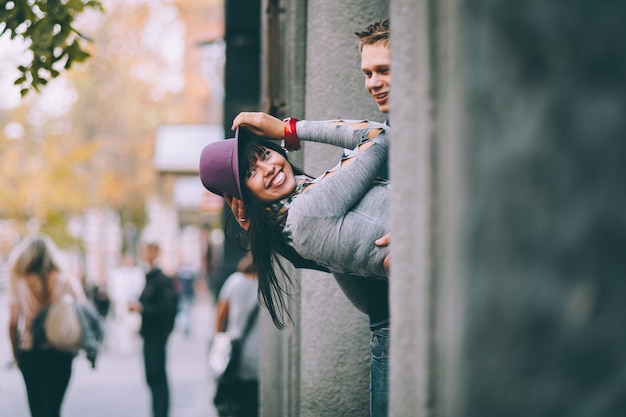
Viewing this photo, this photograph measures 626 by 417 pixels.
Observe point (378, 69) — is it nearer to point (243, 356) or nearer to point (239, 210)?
point (239, 210)

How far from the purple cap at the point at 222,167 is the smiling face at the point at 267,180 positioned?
5 centimetres

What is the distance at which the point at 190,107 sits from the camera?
31641mm

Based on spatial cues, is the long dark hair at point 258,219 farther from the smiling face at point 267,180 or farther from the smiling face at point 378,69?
the smiling face at point 378,69

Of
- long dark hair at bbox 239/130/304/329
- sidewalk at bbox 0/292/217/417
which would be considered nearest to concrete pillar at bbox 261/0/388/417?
long dark hair at bbox 239/130/304/329

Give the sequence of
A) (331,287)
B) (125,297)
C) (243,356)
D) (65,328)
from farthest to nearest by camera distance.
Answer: (125,297) < (243,356) < (65,328) < (331,287)

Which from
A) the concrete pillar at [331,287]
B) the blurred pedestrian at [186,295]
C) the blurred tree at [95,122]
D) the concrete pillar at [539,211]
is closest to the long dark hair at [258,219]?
the concrete pillar at [539,211]

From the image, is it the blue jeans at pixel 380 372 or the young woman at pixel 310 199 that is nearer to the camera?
the young woman at pixel 310 199

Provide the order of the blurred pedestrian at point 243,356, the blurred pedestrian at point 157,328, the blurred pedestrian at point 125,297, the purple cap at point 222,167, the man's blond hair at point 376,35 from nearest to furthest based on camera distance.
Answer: the purple cap at point 222,167 → the man's blond hair at point 376,35 → the blurred pedestrian at point 243,356 → the blurred pedestrian at point 157,328 → the blurred pedestrian at point 125,297

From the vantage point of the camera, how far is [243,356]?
284 inches

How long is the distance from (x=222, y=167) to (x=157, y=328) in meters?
6.84

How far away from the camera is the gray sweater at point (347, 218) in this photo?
261cm

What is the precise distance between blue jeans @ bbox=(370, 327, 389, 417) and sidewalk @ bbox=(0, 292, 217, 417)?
7.58 metres

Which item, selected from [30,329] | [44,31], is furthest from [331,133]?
[30,329]

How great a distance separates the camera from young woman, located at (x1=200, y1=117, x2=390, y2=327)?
8.60 ft
